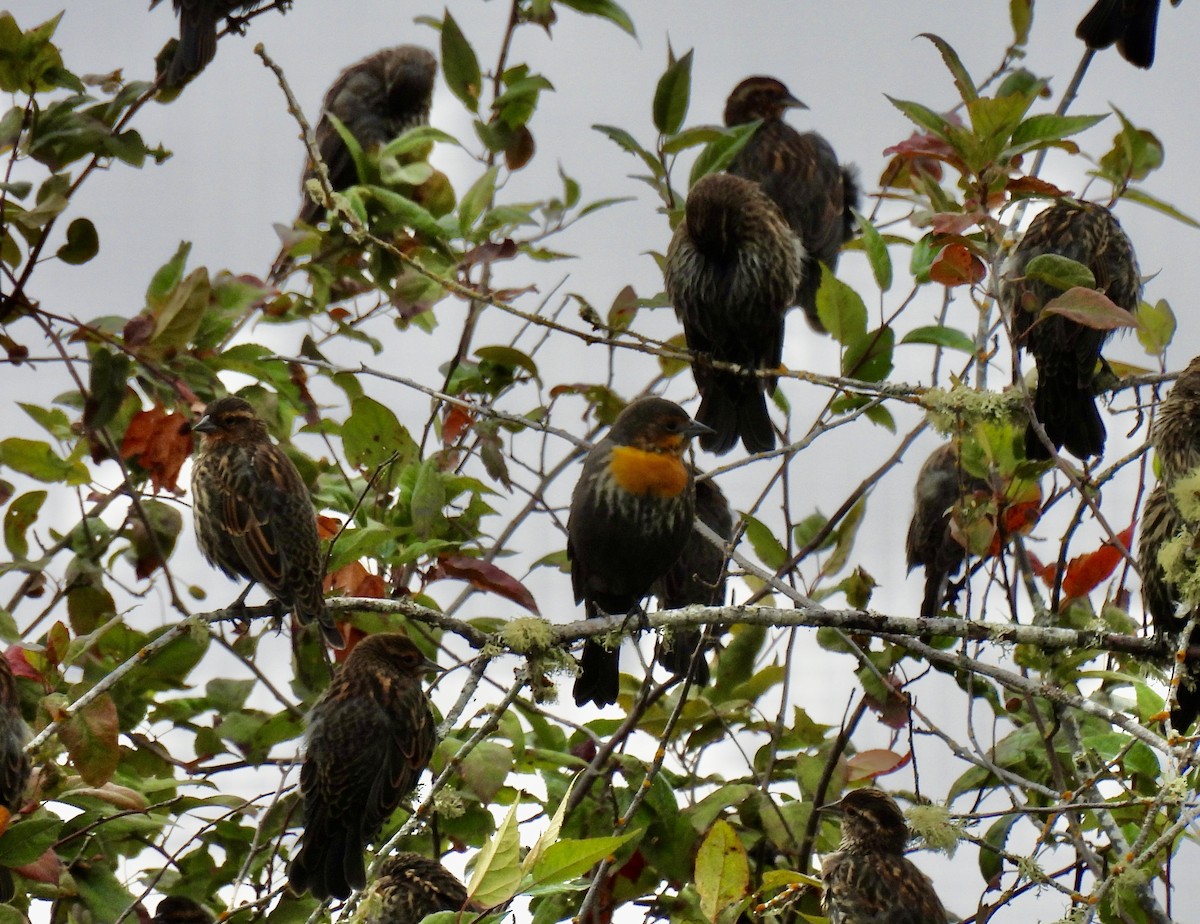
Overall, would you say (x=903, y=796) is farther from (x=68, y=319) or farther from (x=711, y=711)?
(x=68, y=319)

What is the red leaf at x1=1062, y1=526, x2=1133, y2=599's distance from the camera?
4453mm

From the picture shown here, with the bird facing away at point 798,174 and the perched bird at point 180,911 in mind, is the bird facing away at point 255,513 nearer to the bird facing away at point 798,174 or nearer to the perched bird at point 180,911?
the perched bird at point 180,911

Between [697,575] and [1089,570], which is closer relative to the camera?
[1089,570]

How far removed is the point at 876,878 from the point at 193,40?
362 centimetres

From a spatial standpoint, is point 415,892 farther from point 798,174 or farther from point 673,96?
point 798,174

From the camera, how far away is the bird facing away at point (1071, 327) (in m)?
4.94

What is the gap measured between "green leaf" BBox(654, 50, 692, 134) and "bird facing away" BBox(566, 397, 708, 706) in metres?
0.94

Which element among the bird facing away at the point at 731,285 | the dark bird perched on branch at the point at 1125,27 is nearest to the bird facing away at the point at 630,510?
the bird facing away at the point at 731,285

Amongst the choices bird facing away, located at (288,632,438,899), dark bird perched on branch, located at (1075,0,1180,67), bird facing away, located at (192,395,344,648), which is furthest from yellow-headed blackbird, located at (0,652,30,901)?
dark bird perched on branch, located at (1075,0,1180,67)

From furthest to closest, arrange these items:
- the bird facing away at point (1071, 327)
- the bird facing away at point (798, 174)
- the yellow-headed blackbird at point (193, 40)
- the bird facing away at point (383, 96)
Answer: the bird facing away at point (383, 96) < the bird facing away at point (798, 174) < the yellow-headed blackbird at point (193, 40) < the bird facing away at point (1071, 327)

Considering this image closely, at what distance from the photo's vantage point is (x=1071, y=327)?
194 inches

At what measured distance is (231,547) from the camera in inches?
191

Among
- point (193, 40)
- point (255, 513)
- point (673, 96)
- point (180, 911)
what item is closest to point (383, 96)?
point (193, 40)

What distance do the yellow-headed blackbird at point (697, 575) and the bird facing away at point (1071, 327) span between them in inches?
46.9
